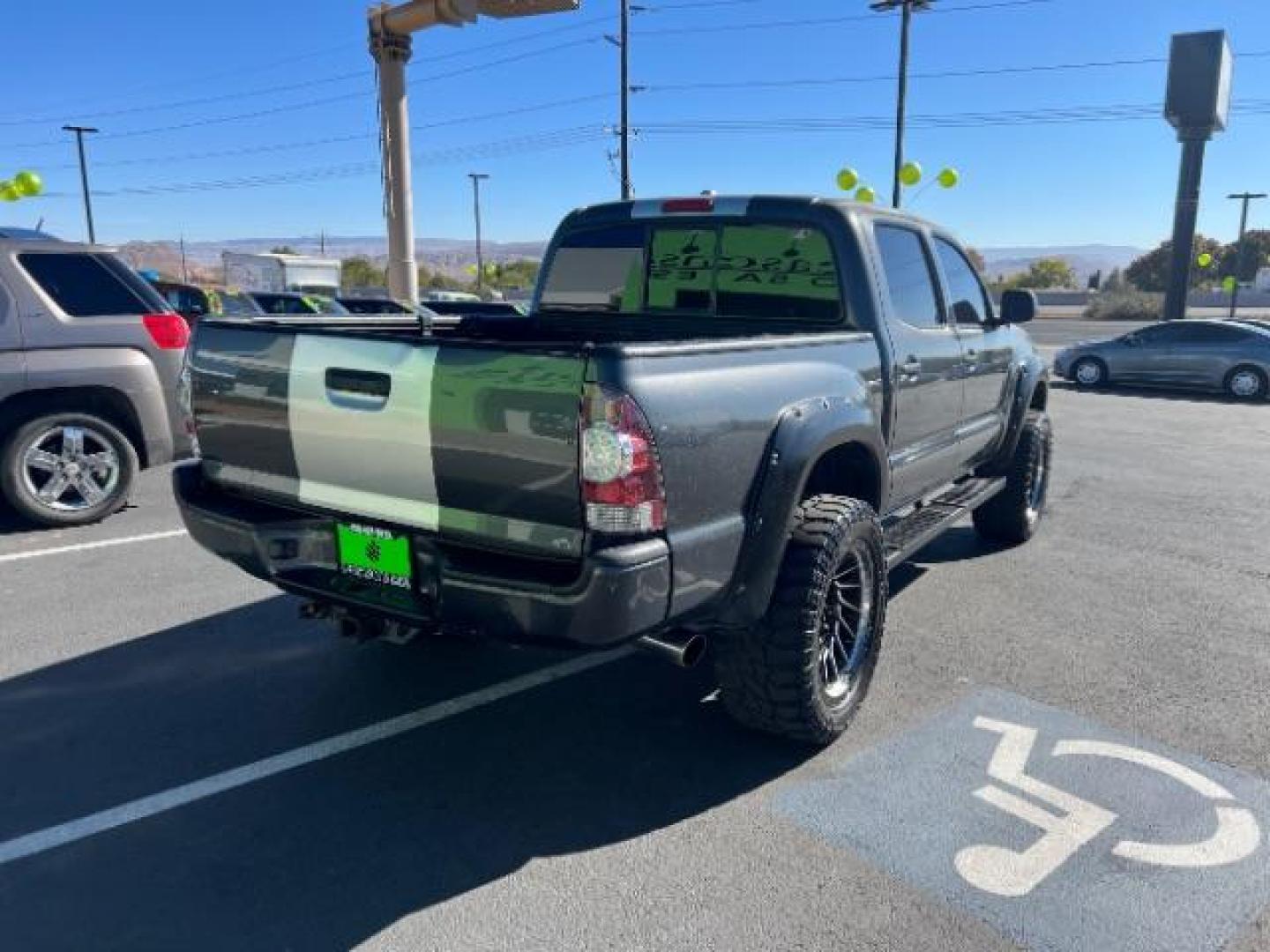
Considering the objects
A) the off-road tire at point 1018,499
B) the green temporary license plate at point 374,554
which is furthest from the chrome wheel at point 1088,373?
the green temporary license plate at point 374,554

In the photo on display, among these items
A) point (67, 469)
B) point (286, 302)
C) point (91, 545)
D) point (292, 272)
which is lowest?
point (91, 545)

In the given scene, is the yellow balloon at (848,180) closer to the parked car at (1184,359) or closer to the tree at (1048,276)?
the parked car at (1184,359)

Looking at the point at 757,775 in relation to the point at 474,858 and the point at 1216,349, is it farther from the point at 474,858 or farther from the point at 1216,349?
the point at 1216,349

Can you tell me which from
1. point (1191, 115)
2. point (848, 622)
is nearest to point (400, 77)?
point (848, 622)

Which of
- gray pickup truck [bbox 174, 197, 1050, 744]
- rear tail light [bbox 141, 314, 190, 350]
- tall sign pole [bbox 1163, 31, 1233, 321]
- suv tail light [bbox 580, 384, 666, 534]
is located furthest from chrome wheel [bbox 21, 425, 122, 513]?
tall sign pole [bbox 1163, 31, 1233, 321]

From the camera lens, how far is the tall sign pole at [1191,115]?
33.9 metres

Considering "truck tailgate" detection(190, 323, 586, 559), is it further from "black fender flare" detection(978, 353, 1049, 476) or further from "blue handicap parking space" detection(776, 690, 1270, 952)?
"black fender flare" detection(978, 353, 1049, 476)

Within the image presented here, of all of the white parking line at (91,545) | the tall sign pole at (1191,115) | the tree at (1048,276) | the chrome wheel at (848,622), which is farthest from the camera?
the tree at (1048,276)

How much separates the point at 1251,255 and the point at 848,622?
9252 centimetres

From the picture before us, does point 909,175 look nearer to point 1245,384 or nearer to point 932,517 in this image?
point 1245,384

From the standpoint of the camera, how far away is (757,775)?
3.17 meters

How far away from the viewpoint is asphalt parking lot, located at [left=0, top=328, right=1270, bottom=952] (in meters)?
2.44

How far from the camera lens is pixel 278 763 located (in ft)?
10.4

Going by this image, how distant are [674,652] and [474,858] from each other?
835 millimetres
